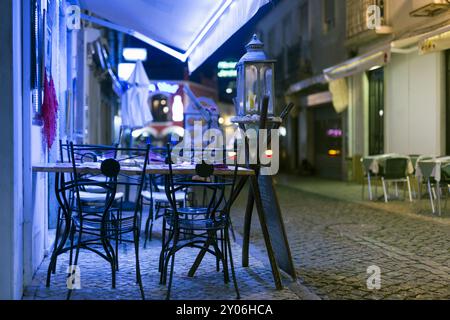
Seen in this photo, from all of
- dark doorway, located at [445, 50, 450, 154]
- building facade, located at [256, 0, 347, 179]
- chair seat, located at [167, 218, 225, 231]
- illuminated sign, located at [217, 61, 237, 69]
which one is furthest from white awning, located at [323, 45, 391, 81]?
illuminated sign, located at [217, 61, 237, 69]

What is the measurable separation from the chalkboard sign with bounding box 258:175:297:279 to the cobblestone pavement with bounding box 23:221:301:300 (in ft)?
0.71

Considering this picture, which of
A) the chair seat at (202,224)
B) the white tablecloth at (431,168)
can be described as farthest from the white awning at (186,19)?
the white tablecloth at (431,168)

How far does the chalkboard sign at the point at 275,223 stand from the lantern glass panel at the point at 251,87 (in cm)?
89

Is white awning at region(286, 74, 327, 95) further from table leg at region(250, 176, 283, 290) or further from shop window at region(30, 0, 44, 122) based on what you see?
shop window at region(30, 0, 44, 122)

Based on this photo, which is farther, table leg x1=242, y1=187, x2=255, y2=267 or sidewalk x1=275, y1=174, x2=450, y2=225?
sidewalk x1=275, y1=174, x2=450, y2=225

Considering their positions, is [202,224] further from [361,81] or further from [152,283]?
[361,81]

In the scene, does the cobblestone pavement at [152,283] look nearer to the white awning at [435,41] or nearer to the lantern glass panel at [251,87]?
the lantern glass panel at [251,87]

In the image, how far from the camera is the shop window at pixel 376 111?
15.0 metres

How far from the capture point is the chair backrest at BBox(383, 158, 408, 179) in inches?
419

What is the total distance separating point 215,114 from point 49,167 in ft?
15.9

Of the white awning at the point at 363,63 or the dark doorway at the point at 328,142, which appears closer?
the white awning at the point at 363,63

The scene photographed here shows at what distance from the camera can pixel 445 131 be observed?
12148 millimetres

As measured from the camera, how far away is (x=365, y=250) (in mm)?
6363

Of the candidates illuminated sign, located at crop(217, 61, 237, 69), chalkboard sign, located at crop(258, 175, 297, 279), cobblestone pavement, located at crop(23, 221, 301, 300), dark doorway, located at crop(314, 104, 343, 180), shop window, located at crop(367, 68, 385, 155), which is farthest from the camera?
illuminated sign, located at crop(217, 61, 237, 69)
